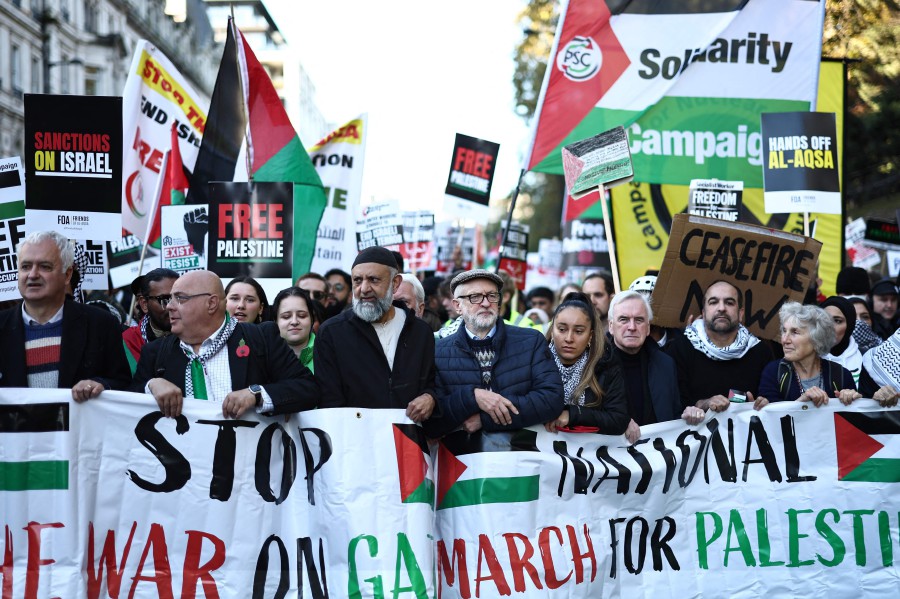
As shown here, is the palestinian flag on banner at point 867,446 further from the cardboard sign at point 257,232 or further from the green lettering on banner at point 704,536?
the cardboard sign at point 257,232

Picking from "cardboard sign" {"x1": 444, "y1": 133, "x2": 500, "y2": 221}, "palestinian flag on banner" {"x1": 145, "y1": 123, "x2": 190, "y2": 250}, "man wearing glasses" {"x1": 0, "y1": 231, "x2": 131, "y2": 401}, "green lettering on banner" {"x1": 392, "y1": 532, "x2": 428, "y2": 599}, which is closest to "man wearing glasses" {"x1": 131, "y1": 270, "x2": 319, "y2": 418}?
"man wearing glasses" {"x1": 0, "y1": 231, "x2": 131, "y2": 401}

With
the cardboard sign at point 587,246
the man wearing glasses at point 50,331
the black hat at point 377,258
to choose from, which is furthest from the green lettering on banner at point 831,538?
the cardboard sign at point 587,246

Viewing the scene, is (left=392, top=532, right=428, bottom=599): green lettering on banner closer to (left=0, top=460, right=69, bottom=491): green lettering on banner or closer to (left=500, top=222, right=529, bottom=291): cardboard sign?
(left=0, top=460, right=69, bottom=491): green lettering on banner

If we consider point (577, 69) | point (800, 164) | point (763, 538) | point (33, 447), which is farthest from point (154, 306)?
point (577, 69)

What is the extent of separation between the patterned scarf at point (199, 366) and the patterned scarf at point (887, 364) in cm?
352

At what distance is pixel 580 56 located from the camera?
1071 cm

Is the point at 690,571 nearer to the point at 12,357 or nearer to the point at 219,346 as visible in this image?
the point at 219,346

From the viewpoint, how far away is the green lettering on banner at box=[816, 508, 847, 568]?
597cm

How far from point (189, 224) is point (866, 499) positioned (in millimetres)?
5398

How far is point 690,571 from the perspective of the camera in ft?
19.1

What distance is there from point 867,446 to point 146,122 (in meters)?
6.90

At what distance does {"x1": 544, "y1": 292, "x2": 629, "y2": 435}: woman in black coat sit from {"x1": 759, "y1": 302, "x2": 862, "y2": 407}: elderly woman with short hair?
39.2 inches

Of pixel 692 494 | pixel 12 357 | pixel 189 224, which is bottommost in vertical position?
pixel 692 494

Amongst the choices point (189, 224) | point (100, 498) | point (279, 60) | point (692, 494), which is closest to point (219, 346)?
point (100, 498)
